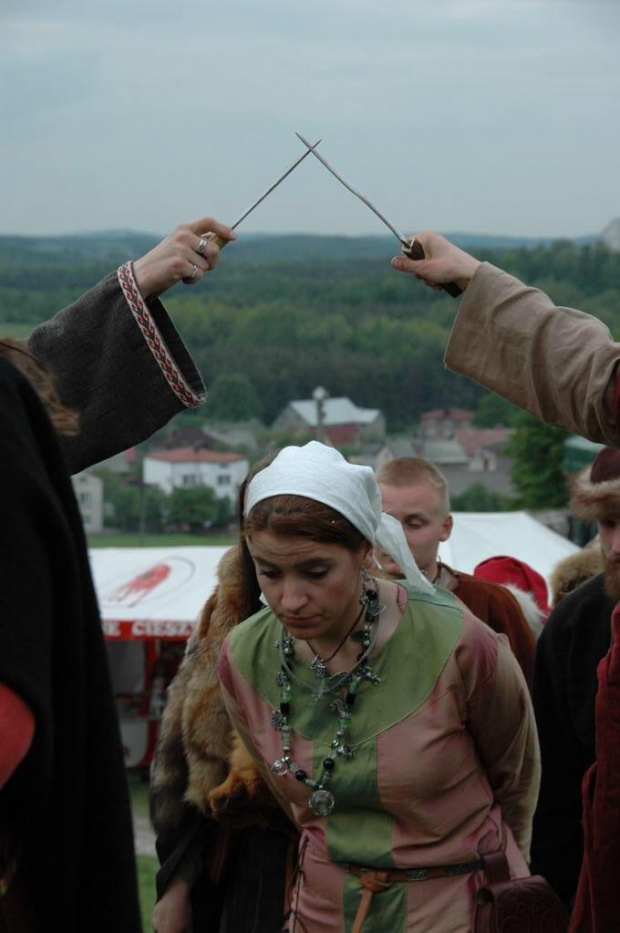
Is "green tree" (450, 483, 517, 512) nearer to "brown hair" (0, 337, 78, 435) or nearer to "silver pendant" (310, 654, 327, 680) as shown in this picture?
"silver pendant" (310, 654, 327, 680)

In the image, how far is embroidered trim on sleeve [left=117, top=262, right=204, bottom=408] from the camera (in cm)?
240

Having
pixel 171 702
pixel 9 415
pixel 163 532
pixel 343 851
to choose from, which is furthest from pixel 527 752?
pixel 163 532

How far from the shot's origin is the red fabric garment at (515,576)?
17.8 ft

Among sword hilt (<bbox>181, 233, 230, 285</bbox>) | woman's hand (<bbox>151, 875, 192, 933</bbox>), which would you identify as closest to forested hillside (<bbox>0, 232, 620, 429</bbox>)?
woman's hand (<bbox>151, 875, 192, 933</bbox>)

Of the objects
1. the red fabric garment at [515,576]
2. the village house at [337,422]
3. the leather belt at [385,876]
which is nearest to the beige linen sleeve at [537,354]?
the leather belt at [385,876]

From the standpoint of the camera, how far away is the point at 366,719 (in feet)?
9.14

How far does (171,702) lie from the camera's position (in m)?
3.55

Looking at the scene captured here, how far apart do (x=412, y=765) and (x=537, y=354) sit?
3.21 ft

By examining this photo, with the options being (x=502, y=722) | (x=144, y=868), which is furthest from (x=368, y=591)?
(x=144, y=868)

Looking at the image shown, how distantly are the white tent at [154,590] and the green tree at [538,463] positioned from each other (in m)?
25.4

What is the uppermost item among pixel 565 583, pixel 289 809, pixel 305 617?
pixel 305 617

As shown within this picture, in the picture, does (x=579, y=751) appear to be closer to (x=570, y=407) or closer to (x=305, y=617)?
(x=305, y=617)

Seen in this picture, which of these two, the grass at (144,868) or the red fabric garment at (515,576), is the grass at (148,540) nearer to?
the grass at (144,868)

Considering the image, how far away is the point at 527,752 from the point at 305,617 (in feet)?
2.00
